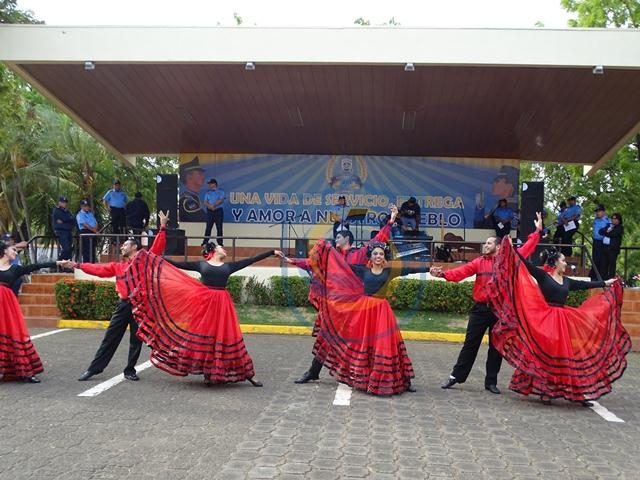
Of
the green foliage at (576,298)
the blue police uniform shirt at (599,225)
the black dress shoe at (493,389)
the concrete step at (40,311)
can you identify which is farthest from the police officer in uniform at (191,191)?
the black dress shoe at (493,389)

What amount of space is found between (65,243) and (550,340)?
11.6m

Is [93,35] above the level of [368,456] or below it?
above

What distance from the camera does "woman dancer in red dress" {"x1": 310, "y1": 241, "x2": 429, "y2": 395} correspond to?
7164 millimetres

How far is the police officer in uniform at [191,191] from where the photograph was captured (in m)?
20.0

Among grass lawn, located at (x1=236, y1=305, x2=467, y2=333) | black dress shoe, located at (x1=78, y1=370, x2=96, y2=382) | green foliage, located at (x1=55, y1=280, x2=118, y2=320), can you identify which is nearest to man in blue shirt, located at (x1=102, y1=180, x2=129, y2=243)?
green foliage, located at (x1=55, y1=280, x2=118, y2=320)

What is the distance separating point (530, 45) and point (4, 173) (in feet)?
60.1

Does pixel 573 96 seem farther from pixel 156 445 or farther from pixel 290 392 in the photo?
pixel 156 445

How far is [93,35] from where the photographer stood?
12539 mm

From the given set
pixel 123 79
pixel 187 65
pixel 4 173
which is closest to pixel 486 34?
pixel 187 65

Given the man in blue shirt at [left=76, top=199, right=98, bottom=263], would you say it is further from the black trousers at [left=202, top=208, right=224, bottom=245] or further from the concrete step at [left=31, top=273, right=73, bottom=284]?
the black trousers at [left=202, top=208, right=224, bottom=245]

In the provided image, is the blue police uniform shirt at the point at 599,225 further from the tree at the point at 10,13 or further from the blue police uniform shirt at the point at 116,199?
the tree at the point at 10,13

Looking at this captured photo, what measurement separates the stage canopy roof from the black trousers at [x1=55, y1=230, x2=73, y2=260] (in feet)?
9.71

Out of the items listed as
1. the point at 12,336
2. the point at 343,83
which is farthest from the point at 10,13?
the point at 12,336

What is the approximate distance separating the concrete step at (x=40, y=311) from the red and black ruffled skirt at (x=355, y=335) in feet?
26.0
